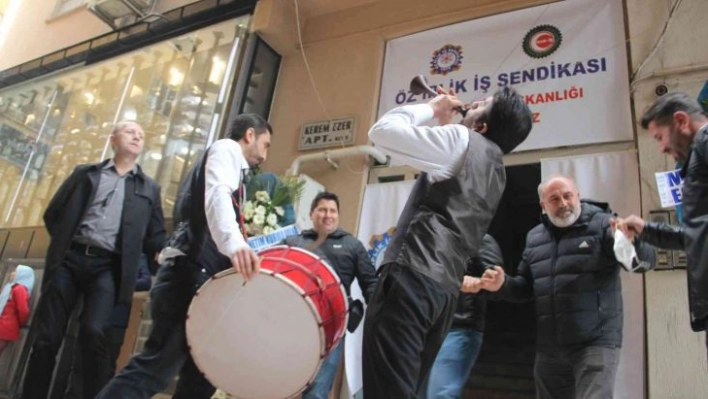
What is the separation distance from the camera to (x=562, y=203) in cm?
283

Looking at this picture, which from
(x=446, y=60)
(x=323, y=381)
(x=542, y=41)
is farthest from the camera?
(x=446, y=60)

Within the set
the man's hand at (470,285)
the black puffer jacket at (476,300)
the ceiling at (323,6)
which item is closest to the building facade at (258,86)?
the ceiling at (323,6)

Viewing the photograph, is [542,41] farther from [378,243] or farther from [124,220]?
[124,220]

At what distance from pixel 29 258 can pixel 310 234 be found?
13.5 ft

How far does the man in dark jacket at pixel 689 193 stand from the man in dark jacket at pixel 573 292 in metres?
0.39

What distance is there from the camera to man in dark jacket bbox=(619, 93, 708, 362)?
1.77m

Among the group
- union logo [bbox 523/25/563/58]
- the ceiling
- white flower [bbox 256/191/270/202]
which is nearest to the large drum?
white flower [bbox 256/191/270/202]

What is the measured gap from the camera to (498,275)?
2.48 meters

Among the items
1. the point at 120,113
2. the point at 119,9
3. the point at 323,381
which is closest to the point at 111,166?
the point at 323,381

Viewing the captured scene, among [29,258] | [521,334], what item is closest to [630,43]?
[521,334]

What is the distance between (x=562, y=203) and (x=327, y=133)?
9.81ft

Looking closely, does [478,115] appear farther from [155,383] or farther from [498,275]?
[155,383]

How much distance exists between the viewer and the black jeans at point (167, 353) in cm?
191

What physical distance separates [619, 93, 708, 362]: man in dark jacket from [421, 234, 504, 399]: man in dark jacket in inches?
37.7
